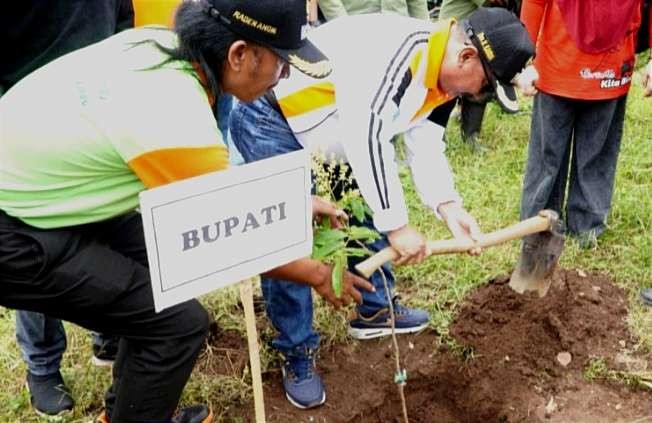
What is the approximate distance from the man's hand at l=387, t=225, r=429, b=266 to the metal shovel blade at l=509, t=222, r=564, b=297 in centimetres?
64

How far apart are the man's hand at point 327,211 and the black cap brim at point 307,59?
1.47 feet

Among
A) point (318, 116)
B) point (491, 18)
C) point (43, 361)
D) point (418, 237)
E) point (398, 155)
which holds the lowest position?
point (398, 155)

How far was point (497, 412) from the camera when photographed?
2707 mm

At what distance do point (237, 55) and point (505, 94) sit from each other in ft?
2.96

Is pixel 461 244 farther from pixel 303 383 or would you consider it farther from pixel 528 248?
pixel 303 383

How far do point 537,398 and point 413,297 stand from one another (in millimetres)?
779

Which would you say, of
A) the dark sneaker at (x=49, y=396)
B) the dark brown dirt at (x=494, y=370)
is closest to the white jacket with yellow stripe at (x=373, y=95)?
the dark brown dirt at (x=494, y=370)

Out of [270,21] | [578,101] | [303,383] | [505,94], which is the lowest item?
[303,383]

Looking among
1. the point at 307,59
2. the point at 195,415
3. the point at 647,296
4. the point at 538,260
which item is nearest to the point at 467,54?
the point at 307,59

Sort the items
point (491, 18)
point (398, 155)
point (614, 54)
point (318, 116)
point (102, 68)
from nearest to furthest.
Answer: point (102, 68) → point (491, 18) → point (318, 116) → point (614, 54) → point (398, 155)

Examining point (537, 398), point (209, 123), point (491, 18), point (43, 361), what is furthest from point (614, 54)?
point (43, 361)

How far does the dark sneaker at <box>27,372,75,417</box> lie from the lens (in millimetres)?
2633

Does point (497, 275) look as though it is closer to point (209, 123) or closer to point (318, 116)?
point (318, 116)

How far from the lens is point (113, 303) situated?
77.4 inches
